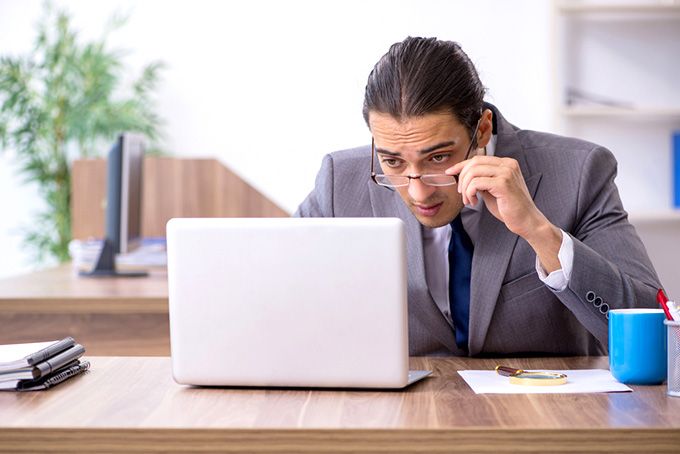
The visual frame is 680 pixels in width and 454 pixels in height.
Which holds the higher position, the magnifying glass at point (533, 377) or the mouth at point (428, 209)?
the mouth at point (428, 209)

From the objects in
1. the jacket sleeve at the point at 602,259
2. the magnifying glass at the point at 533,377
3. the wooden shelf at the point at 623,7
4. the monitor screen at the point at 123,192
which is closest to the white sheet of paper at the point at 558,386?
the magnifying glass at the point at 533,377

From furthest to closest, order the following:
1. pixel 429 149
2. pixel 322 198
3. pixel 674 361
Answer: pixel 322 198
pixel 429 149
pixel 674 361

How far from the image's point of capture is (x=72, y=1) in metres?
5.24

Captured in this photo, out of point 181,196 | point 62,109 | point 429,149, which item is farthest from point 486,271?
point 62,109

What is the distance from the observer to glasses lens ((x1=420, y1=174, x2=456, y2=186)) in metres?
1.85

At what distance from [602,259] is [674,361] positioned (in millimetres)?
339

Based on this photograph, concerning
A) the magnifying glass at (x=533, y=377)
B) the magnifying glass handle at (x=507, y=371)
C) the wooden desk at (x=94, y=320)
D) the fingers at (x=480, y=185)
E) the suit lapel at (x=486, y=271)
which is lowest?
the wooden desk at (x=94, y=320)

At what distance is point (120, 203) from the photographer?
342 cm

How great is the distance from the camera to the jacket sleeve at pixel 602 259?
5.75 feet

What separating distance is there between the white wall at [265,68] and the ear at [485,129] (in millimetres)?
3083

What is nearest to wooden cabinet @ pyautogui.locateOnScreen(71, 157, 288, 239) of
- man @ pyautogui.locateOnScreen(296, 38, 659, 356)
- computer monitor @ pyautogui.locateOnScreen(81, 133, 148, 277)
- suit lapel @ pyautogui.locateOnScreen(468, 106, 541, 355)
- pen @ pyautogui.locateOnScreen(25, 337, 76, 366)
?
computer monitor @ pyautogui.locateOnScreen(81, 133, 148, 277)

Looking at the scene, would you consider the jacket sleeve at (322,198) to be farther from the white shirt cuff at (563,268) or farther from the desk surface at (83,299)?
the desk surface at (83,299)

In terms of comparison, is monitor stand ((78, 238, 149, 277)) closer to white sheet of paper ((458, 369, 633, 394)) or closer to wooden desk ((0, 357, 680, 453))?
wooden desk ((0, 357, 680, 453))

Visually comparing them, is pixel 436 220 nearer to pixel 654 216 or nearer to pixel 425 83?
pixel 425 83
